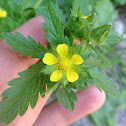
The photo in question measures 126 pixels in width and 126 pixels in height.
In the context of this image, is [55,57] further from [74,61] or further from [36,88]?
[36,88]

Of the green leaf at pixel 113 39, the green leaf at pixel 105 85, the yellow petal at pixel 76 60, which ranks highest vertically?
the yellow petal at pixel 76 60

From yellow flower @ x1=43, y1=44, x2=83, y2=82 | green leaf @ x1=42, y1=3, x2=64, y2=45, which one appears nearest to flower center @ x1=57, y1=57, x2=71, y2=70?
yellow flower @ x1=43, y1=44, x2=83, y2=82

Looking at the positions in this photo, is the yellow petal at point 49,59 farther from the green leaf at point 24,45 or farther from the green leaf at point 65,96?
the green leaf at point 65,96

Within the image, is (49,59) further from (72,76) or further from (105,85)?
(105,85)

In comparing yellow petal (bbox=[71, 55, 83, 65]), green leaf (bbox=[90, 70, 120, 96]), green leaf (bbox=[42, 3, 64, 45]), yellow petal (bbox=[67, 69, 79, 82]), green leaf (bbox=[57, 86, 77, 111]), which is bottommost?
green leaf (bbox=[90, 70, 120, 96])

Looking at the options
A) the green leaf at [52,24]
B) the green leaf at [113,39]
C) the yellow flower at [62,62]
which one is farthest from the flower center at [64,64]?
the green leaf at [113,39]

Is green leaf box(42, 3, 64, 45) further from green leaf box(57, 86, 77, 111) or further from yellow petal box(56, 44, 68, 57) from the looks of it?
green leaf box(57, 86, 77, 111)
